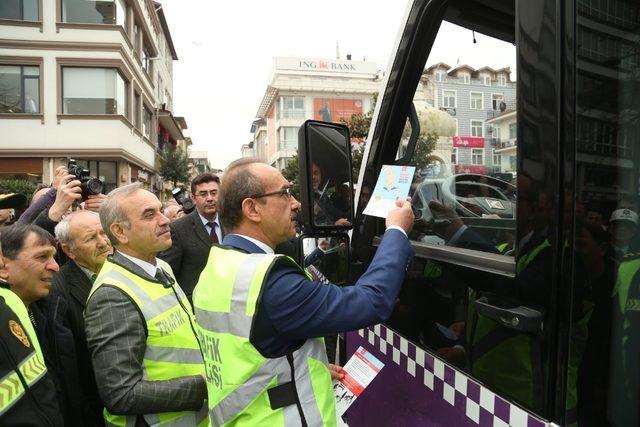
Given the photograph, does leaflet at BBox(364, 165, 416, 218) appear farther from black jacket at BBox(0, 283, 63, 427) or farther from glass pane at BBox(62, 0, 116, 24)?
glass pane at BBox(62, 0, 116, 24)

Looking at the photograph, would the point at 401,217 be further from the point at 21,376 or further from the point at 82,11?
the point at 82,11

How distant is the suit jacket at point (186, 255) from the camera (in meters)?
4.29

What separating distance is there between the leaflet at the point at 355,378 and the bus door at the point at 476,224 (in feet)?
0.25

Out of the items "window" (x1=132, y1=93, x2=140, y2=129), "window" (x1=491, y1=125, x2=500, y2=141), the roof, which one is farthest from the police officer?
the roof

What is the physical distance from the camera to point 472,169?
61.5 inches

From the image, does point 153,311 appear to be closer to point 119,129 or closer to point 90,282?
point 90,282

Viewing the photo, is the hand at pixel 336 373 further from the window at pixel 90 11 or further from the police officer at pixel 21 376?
the window at pixel 90 11

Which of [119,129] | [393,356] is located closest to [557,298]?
[393,356]

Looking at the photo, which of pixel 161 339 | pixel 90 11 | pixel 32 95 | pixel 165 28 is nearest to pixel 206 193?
pixel 161 339

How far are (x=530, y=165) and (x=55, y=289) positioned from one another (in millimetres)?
2412

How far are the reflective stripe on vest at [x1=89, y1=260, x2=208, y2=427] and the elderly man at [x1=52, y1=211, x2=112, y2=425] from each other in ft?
1.35

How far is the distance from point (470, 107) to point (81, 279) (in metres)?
2.25

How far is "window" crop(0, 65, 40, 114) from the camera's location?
58.2ft

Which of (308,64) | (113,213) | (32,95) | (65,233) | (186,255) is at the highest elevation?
(308,64)
